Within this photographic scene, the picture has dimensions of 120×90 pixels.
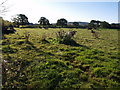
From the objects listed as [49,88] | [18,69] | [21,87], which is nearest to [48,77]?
[49,88]

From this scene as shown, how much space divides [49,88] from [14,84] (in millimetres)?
1948

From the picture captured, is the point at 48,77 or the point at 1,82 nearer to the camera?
the point at 1,82

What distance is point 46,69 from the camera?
7.78 metres

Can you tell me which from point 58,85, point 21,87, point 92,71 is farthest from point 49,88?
point 92,71

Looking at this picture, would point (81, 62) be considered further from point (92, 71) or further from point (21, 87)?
point (21, 87)

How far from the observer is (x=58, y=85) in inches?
243

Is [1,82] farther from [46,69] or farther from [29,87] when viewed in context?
[46,69]

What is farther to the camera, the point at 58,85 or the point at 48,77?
the point at 48,77

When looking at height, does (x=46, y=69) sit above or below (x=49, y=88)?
above

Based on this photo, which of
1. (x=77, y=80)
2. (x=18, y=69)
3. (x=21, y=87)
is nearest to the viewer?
(x=21, y=87)

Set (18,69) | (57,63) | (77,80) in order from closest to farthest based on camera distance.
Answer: (77,80), (18,69), (57,63)

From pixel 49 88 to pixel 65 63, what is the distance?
127 inches

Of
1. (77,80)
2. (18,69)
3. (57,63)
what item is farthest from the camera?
(57,63)

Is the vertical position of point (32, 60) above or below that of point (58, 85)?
above
